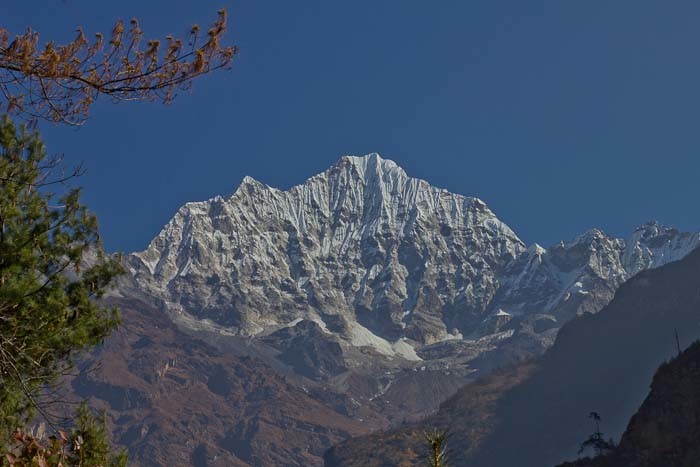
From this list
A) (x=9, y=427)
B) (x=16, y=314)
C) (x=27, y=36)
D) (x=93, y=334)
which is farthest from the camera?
(x=93, y=334)

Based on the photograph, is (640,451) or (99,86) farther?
(640,451)

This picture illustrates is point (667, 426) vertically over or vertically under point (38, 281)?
over

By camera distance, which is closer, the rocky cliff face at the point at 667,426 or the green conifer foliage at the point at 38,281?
the green conifer foliage at the point at 38,281

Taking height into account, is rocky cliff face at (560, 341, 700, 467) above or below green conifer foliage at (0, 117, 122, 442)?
above

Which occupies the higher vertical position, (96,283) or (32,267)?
(96,283)

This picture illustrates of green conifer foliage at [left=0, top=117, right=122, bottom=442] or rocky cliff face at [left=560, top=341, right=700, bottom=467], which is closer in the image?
green conifer foliage at [left=0, top=117, right=122, bottom=442]

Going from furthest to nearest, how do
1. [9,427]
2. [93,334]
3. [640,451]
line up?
[640,451], [93,334], [9,427]

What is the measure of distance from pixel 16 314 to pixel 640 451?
88.3 metres

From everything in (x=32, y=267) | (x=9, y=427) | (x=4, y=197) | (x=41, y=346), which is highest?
(x=4, y=197)

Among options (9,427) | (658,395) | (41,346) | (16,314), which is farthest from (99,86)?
(658,395)

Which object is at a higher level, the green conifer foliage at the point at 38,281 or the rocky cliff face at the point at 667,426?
the rocky cliff face at the point at 667,426

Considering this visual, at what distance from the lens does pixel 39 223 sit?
20172 mm

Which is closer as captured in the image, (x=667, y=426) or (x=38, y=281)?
(x=38, y=281)

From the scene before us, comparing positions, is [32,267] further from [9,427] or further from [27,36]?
[27,36]
